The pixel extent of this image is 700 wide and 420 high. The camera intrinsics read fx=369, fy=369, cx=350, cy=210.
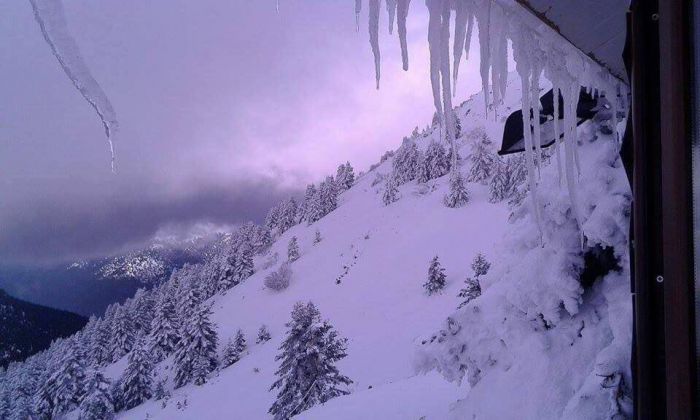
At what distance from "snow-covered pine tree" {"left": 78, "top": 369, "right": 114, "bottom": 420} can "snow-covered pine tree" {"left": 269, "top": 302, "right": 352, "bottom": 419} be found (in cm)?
1628

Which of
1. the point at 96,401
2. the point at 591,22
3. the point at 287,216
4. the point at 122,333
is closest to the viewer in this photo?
the point at 591,22

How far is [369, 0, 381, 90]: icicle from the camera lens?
1.26m

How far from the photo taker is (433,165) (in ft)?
170

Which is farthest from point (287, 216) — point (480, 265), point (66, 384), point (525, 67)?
point (525, 67)

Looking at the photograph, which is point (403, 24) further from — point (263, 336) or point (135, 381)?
point (135, 381)

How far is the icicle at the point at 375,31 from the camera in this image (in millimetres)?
1261

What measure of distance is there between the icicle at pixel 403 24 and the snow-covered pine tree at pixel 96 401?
1302 inches

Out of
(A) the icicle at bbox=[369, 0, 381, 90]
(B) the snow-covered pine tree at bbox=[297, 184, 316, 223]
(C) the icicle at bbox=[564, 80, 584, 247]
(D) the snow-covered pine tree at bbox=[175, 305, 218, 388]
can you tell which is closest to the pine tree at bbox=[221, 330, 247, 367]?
(D) the snow-covered pine tree at bbox=[175, 305, 218, 388]

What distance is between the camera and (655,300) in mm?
1524

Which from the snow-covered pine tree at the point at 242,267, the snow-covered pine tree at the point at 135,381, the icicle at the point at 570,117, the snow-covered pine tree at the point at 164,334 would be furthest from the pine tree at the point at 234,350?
the icicle at the point at 570,117

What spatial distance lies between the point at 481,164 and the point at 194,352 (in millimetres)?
36983

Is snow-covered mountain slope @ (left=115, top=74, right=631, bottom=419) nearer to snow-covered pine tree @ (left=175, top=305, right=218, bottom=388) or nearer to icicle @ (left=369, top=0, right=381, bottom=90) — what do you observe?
icicle @ (left=369, top=0, right=381, bottom=90)

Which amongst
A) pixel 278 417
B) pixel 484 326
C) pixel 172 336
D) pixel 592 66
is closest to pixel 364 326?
pixel 278 417

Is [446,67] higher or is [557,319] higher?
[446,67]
